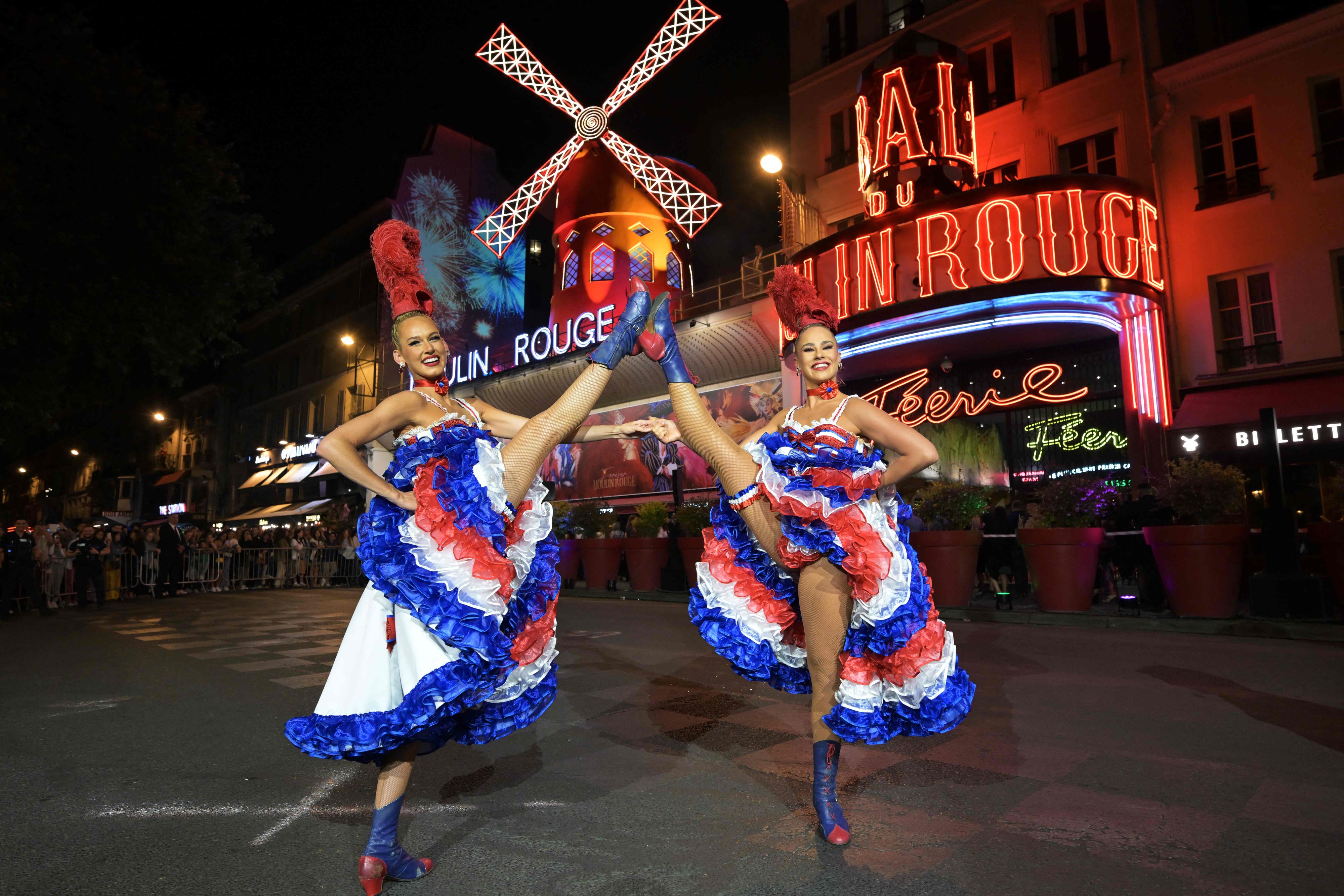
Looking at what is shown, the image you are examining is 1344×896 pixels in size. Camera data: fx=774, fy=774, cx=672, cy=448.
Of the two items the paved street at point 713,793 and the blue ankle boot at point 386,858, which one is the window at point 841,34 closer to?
the paved street at point 713,793

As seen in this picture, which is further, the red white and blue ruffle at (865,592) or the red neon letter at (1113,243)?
the red neon letter at (1113,243)

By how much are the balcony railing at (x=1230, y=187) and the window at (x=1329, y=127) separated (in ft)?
2.54

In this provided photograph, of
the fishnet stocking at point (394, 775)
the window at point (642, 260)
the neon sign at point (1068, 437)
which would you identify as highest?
the window at point (642, 260)

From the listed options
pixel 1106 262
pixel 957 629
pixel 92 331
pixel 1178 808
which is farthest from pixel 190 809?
pixel 1106 262

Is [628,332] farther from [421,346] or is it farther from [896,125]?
[896,125]

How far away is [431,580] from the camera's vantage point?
2.62 meters

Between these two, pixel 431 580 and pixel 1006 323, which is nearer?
pixel 431 580

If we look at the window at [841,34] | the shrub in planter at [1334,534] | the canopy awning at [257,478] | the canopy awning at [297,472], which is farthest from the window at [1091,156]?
the canopy awning at [257,478]

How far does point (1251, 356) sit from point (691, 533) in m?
9.73

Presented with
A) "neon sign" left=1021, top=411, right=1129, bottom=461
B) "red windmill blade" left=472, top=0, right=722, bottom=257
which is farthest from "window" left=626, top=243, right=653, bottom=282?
"neon sign" left=1021, top=411, right=1129, bottom=461

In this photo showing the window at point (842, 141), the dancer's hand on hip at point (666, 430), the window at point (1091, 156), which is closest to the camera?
the dancer's hand on hip at point (666, 430)

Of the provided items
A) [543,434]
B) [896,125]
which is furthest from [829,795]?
[896,125]

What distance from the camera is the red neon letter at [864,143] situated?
1551 centimetres

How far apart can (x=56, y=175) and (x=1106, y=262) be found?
616 inches
